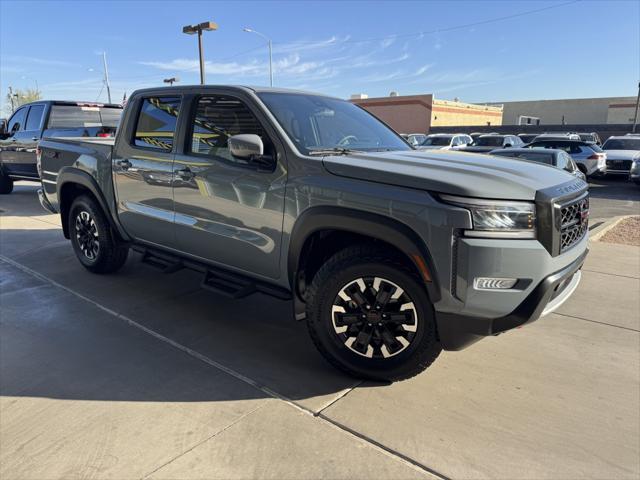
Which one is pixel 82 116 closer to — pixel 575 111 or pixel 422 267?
pixel 422 267

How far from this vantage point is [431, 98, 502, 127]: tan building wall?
48578mm

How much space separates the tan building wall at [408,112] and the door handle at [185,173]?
1782 inches

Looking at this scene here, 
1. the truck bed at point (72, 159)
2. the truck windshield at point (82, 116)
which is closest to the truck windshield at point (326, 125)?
the truck bed at point (72, 159)

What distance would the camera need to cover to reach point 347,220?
9.48 feet

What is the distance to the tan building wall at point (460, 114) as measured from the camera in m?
48.6

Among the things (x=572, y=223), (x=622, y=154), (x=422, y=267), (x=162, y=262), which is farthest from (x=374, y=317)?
(x=622, y=154)

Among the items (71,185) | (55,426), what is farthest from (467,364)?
(71,185)

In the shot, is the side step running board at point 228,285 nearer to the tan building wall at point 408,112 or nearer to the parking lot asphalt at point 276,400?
the parking lot asphalt at point 276,400

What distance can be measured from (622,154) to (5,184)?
19.5m

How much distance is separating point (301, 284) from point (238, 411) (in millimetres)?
926

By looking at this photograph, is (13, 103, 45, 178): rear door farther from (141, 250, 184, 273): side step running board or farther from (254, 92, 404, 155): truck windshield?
(254, 92, 404, 155): truck windshield

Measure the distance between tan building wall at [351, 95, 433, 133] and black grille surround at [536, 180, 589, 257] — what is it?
45961 millimetres

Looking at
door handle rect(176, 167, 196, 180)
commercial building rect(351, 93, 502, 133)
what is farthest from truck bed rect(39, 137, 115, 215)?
commercial building rect(351, 93, 502, 133)

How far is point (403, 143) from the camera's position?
4.19 m
